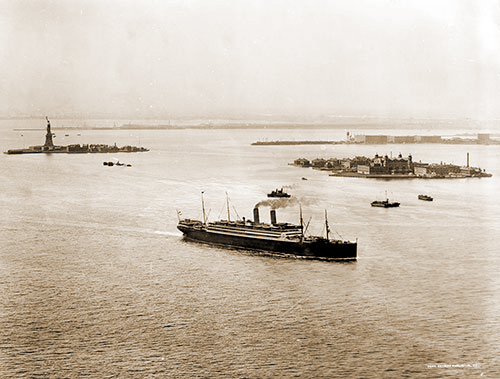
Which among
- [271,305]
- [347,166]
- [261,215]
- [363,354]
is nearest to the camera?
[363,354]

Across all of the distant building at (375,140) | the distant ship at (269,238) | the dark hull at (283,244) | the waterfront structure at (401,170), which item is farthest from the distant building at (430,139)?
the dark hull at (283,244)

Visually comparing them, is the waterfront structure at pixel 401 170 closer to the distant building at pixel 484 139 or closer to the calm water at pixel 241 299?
the calm water at pixel 241 299

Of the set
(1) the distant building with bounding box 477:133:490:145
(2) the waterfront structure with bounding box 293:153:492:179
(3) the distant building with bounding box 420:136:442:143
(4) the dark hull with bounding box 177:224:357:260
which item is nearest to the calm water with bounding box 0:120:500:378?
(4) the dark hull with bounding box 177:224:357:260

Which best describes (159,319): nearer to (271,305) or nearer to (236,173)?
(271,305)

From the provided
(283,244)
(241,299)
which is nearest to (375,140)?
(283,244)

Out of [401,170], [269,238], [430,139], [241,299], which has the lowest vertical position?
[241,299]

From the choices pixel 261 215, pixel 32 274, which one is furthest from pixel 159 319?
pixel 261 215

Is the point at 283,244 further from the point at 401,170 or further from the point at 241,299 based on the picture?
the point at 401,170
